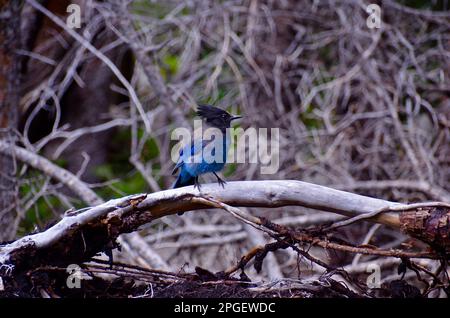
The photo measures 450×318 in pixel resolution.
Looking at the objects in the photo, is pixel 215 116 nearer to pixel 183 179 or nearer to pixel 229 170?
pixel 183 179

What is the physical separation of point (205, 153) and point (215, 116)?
325 mm

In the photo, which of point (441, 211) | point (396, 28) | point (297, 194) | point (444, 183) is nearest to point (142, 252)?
point (297, 194)

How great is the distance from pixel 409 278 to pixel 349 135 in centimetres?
180

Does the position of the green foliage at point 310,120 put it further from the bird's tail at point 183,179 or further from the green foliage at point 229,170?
the bird's tail at point 183,179

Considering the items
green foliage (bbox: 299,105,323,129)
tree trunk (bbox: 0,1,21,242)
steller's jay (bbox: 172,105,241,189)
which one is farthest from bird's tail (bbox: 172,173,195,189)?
green foliage (bbox: 299,105,323,129)

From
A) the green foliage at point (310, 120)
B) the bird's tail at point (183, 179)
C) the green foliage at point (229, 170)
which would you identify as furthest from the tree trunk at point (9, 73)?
the green foliage at point (310, 120)

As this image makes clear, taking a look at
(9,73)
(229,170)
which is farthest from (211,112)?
(229,170)

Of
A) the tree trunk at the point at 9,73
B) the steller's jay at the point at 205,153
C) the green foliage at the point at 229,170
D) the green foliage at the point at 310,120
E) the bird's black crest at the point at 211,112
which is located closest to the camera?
the steller's jay at the point at 205,153

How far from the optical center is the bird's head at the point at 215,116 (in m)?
4.32

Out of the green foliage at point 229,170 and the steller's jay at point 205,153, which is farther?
the green foliage at point 229,170

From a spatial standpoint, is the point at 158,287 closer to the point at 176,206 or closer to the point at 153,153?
the point at 176,206

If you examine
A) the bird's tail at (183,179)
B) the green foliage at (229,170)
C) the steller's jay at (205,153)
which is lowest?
the green foliage at (229,170)

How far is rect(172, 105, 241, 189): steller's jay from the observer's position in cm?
409

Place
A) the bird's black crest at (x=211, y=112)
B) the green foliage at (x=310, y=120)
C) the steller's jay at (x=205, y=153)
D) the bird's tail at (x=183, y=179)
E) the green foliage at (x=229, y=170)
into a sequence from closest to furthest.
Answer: the steller's jay at (x=205, y=153), the bird's tail at (x=183, y=179), the bird's black crest at (x=211, y=112), the green foliage at (x=229, y=170), the green foliage at (x=310, y=120)
